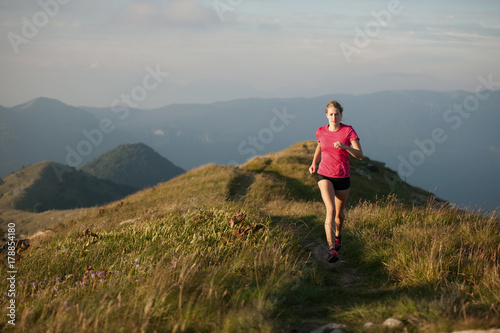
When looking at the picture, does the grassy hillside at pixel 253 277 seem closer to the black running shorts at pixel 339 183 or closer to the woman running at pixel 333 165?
the woman running at pixel 333 165

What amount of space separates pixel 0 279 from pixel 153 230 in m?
2.71

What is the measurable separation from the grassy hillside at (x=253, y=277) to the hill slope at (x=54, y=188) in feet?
437

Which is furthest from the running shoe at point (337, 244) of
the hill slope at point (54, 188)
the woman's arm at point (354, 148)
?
the hill slope at point (54, 188)

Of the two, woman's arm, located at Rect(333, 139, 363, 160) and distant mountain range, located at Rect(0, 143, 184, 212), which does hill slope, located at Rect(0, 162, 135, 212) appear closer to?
distant mountain range, located at Rect(0, 143, 184, 212)

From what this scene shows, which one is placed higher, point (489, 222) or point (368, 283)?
point (489, 222)

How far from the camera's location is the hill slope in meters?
129

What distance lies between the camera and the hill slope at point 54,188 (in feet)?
424

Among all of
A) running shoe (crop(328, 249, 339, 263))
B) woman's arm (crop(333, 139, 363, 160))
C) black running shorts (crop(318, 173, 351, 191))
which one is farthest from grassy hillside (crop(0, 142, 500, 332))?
woman's arm (crop(333, 139, 363, 160))

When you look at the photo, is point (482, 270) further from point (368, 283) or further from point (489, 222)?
point (489, 222)

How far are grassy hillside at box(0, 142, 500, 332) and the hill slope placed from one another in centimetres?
13318

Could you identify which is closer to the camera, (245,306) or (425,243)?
(245,306)

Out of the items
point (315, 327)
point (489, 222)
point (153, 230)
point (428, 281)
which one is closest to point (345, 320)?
point (315, 327)

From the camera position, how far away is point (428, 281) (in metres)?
5.18

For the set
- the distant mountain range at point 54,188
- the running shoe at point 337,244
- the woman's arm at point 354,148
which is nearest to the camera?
the woman's arm at point 354,148
